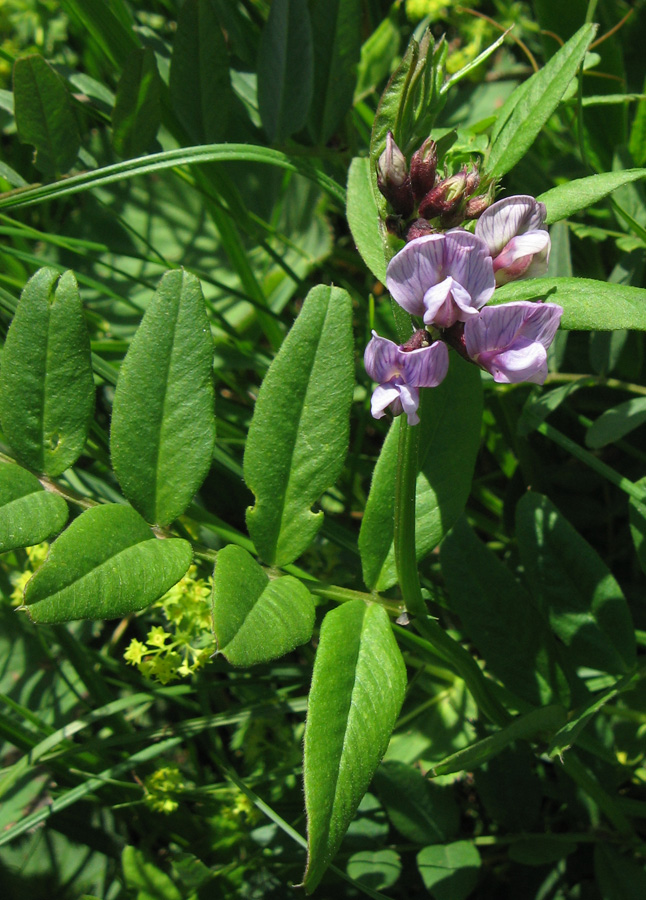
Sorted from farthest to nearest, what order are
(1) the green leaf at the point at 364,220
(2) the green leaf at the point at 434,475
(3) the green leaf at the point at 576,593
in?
(3) the green leaf at the point at 576,593 < (2) the green leaf at the point at 434,475 < (1) the green leaf at the point at 364,220

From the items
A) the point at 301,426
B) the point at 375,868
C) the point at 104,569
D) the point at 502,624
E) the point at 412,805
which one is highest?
the point at 301,426

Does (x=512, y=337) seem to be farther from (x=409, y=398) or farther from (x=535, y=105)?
(x=535, y=105)

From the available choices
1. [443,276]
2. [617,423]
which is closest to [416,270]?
[443,276]

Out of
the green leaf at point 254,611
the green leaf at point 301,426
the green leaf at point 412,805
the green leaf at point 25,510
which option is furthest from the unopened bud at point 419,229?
the green leaf at point 412,805

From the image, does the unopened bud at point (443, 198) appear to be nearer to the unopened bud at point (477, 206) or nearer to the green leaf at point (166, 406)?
the unopened bud at point (477, 206)

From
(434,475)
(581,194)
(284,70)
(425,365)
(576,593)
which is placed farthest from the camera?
(284,70)

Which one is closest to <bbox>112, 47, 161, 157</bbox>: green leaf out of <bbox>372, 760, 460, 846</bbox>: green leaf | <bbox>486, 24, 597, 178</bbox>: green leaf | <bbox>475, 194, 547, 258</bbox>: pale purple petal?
<bbox>486, 24, 597, 178</bbox>: green leaf
